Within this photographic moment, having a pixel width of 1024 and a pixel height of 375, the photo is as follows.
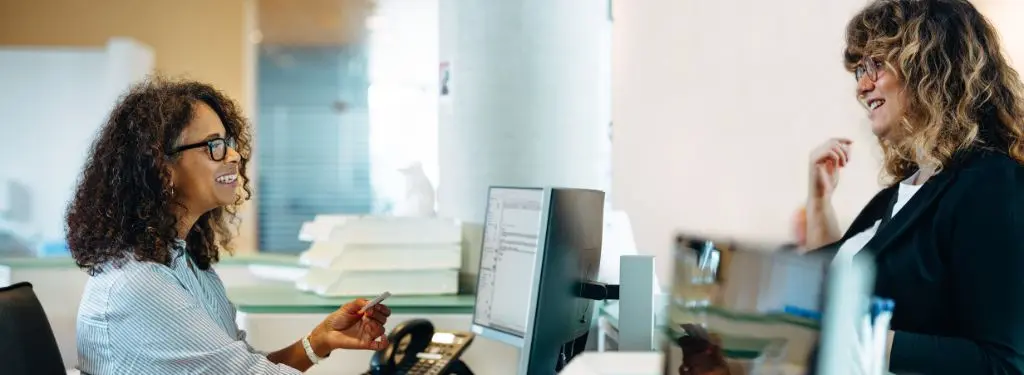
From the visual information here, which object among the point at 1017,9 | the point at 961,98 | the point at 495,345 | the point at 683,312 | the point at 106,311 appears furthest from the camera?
the point at 495,345

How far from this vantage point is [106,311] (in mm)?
1710

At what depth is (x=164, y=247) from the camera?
5.97ft

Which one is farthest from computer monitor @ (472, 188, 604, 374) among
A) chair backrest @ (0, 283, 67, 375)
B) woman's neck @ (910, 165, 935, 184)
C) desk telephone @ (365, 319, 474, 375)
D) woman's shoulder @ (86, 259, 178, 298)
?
chair backrest @ (0, 283, 67, 375)

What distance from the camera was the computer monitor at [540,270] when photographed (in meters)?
1.51

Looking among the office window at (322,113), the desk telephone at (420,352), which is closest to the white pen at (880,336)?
the desk telephone at (420,352)

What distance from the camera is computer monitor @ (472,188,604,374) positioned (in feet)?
4.97

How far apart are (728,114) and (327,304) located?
1.86m

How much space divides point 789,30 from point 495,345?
1.48 metres

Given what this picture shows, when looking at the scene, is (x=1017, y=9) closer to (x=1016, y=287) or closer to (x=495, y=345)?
(x=1016, y=287)

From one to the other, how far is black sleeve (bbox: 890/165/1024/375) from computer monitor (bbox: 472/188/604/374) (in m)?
0.53

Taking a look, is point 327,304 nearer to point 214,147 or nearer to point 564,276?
point 214,147

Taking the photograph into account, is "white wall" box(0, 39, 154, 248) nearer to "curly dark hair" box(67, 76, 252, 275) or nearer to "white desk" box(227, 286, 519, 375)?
"white desk" box(227, 286, 519, 375)

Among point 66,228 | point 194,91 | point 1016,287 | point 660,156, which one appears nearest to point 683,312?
point 1016,287

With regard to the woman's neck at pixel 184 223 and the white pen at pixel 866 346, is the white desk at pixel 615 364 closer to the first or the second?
the white pen at pixel 866 346
